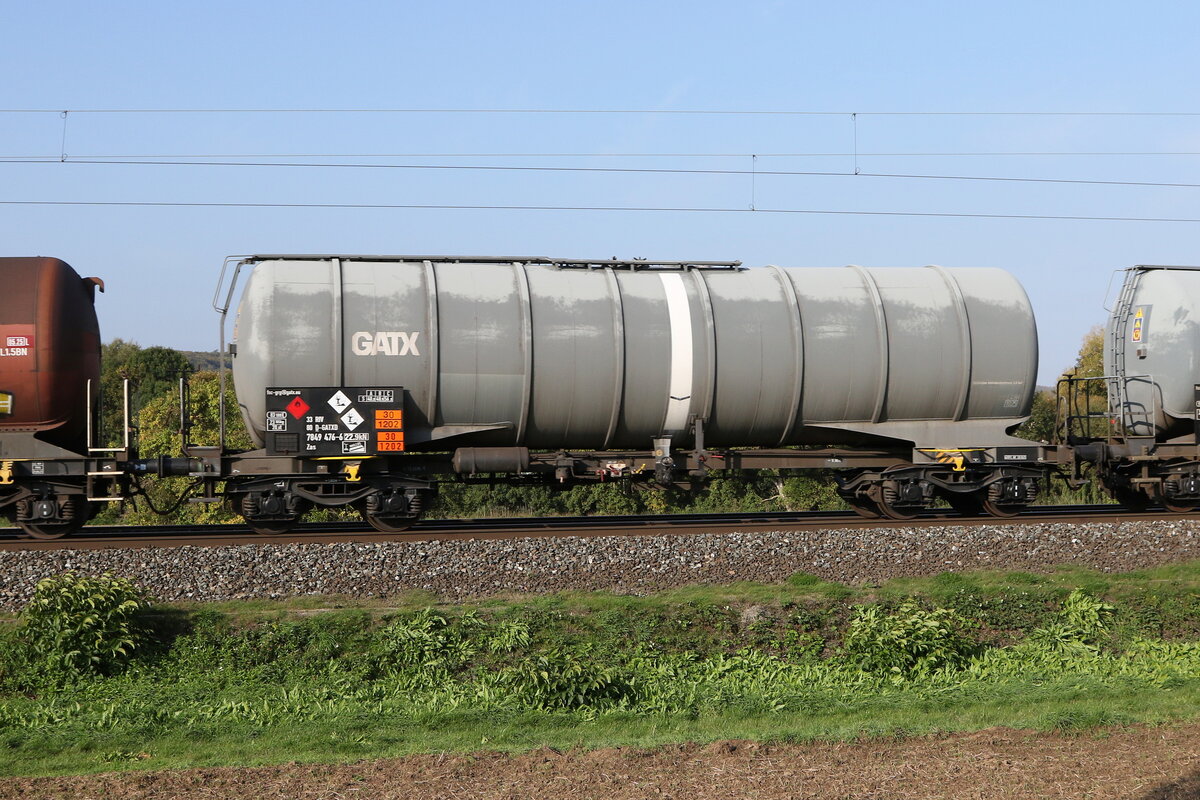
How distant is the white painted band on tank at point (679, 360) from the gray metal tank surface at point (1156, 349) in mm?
8491

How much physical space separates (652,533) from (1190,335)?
33.5ft

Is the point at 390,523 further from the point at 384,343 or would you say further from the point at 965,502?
the point at 965,502

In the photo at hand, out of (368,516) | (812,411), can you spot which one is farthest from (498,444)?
(812,411)

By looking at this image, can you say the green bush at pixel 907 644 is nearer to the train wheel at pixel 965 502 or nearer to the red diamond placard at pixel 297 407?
the train wheel at pixel 965 502

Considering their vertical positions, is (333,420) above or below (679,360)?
below

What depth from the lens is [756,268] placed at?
16875 millimetres

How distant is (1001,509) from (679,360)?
6278 millimetres

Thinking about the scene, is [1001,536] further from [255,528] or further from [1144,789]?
[255,528]

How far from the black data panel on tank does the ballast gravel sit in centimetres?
174

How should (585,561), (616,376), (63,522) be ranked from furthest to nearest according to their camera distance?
(616,376) < (63,522) < (585,561)

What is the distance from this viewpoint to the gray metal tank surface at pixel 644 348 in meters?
15.0

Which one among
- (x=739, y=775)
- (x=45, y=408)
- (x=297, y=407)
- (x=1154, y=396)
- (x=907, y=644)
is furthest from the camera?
(x=1154, y=396)

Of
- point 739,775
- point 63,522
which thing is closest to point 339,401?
point 63,522

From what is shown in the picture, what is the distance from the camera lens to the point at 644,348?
15555 mm
